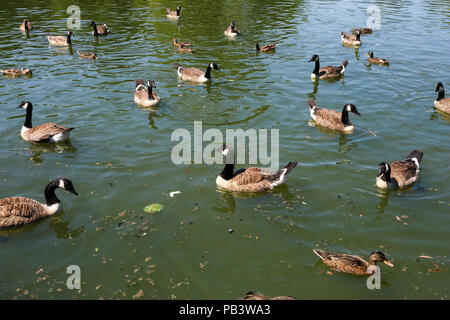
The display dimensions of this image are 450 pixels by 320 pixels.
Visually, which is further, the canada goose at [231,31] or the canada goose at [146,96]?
the canada goose at [231,31]

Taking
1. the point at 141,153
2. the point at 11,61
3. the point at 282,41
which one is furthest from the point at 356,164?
the point at 11,61

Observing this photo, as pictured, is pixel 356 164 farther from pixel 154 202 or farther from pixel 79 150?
pixel 79 150

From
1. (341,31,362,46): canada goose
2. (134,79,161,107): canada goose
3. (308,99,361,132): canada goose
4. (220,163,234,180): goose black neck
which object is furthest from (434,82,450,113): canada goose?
(134,79,161,107): canada goose

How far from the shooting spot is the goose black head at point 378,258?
30.1 ft

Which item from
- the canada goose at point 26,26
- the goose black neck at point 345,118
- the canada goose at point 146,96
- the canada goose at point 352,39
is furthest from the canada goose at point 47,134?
the canada goose at point 352,39

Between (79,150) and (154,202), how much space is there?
4.87 meters

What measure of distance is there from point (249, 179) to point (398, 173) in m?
4.90

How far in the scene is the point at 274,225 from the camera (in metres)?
11.0

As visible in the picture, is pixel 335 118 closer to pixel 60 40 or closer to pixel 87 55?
pixel 87 55

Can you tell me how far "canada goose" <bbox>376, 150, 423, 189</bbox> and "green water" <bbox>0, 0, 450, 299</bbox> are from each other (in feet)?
1.09

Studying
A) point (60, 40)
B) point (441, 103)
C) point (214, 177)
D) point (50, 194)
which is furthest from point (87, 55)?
point (441, 103)

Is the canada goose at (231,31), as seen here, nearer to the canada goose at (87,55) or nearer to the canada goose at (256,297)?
the canada goose at (87,55)

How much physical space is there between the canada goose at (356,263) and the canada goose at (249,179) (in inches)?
148

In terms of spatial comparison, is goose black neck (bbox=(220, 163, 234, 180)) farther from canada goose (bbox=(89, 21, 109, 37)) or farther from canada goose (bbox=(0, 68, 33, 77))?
canada goose (bbox=(89, 21, 109, 37))
